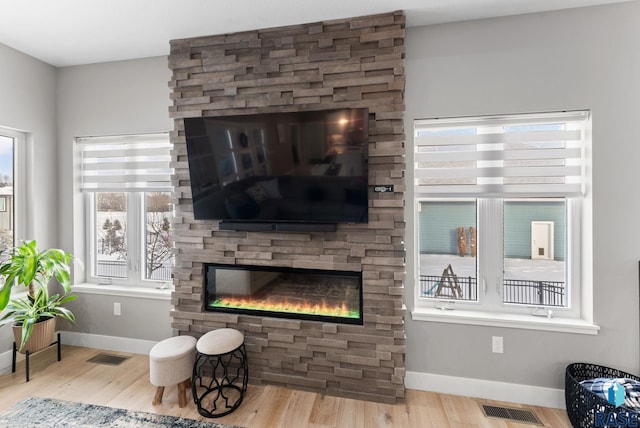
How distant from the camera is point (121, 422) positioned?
1995mm

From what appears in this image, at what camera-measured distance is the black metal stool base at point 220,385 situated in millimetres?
2115

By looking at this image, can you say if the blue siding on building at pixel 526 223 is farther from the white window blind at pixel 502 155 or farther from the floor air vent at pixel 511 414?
the floor air vent at pixel 511 414

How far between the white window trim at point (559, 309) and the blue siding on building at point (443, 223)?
0.10 meters

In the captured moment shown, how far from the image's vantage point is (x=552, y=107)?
216 cm

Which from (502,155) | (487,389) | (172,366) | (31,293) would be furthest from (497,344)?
(31,293)

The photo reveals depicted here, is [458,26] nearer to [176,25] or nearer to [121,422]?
[176,25]

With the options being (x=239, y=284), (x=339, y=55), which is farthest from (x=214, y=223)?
(x=339, y=55)

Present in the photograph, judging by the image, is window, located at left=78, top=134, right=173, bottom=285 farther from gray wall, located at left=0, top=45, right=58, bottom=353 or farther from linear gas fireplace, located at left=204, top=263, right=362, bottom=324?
linear gas fireplace, located at left=204, top=263, right=362, bottom=324

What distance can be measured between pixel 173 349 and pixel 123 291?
3.58 feet

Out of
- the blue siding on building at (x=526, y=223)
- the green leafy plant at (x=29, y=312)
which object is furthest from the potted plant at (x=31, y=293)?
the blue siding on building at (x=526, y=223)

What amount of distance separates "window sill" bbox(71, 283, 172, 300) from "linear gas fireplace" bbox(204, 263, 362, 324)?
0.57 meters

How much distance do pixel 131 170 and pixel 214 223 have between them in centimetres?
114

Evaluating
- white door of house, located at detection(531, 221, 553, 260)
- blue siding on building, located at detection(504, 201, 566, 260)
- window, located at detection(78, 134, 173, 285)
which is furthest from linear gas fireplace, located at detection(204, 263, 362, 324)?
white door of house, located at detection(531, 221, 553, 260)

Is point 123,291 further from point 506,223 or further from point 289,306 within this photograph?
point 506,223
